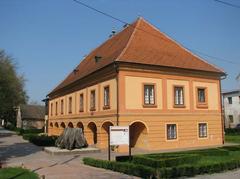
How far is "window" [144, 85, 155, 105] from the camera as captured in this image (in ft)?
89.8

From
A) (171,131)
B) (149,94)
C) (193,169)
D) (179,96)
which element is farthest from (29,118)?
(193,169)

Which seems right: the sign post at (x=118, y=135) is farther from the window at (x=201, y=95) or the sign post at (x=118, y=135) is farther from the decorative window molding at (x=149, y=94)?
the window at (x=201, y=95)

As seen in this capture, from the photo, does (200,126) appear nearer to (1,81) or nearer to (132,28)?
(132,28)

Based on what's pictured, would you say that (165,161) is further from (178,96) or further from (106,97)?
(178,96)

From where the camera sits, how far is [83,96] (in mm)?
34156

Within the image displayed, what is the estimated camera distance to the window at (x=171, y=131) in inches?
Answer: 1107

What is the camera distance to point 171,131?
28.3 metres

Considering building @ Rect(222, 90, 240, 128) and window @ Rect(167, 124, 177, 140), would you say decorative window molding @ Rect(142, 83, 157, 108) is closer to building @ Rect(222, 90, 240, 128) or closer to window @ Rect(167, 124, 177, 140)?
window @ Rect(167, 124, 177, 140)

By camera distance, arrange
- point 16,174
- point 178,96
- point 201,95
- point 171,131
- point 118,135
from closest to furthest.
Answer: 1. point 16,174
2. point 118,135
3. point 171,131
4. point 178,96
5. point 201,95

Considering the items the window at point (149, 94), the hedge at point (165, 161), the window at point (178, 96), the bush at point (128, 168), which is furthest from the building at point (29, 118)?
the hedge at point (165, 161)

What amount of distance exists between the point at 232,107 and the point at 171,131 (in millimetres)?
37867

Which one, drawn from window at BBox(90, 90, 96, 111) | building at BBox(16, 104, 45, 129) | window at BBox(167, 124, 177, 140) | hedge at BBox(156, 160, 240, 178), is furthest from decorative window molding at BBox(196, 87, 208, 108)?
building at BBox(16, 104, 45, 129)

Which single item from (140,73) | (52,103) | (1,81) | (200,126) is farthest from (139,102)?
(52,103)

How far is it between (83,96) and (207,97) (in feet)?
39.8
